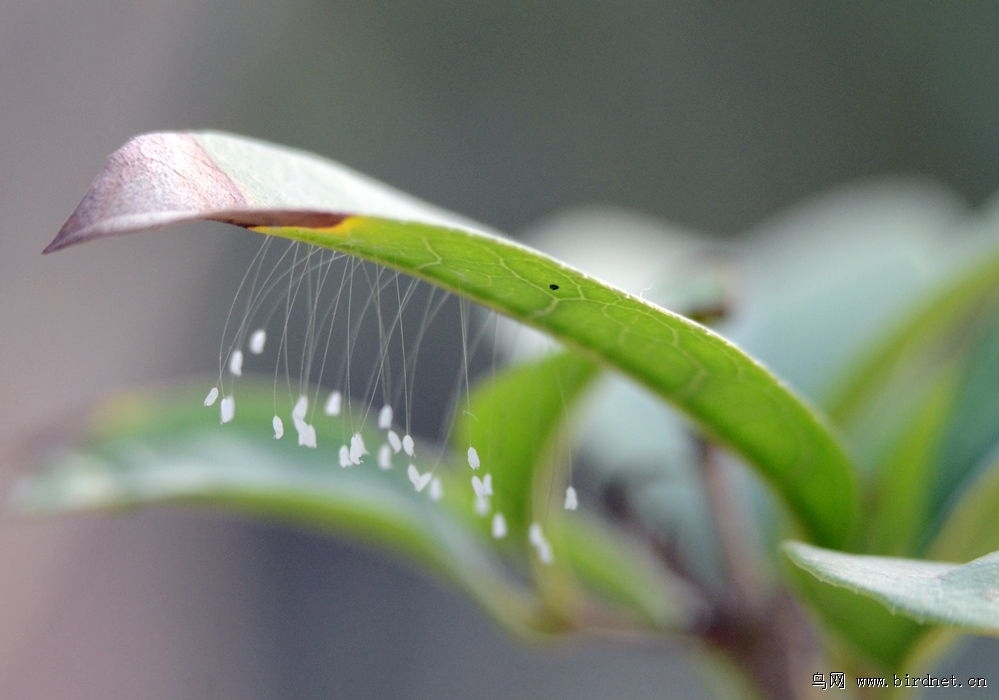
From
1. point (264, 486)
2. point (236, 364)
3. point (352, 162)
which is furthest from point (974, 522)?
point (352, 162)

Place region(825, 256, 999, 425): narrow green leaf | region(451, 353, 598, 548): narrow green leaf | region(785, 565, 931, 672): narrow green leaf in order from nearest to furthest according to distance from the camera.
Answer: region(785, 565, 931, 672): narrow green leaf, region(451, 353, 598, 548): narrow green leaf, region(825, 256, 999, 425): narrow green leaf

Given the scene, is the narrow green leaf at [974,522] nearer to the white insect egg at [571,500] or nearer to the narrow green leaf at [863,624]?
the narrow green leaf at [863,624]

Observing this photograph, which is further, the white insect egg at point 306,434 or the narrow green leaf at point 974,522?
the narrow green leaf at point 974,522

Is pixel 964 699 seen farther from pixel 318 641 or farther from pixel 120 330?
pixel 120 330

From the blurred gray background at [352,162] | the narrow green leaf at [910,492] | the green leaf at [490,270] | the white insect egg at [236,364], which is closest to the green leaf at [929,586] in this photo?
the green leaf at [490,270]

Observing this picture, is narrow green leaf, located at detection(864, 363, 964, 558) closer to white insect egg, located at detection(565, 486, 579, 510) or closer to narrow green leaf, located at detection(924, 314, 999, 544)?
narrow green leaf, located at detection(924, 314, 999, 544)

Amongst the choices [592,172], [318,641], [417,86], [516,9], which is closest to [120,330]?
[318,641]

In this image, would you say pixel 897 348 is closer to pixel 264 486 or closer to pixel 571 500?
pixel 571 500

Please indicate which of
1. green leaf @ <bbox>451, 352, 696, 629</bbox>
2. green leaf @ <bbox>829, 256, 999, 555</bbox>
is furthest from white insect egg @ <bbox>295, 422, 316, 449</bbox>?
green leaf @ <bbox>829, 256, 999, 555</bbox>
